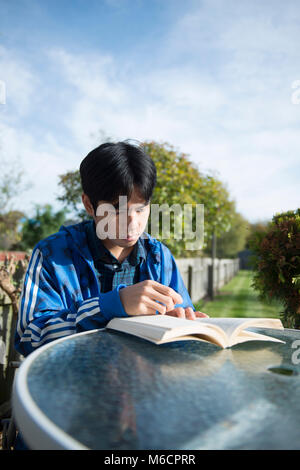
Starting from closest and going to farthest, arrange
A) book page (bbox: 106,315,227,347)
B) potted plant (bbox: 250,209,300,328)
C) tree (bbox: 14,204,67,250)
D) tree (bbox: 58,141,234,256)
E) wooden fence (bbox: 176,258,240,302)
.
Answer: book page (bbox: 106,315,227,347)
potted plant (bbox: 250,209,300,328)
tree (bbox: 58,141,234,256)
wooden fence (bbox: 176,258,240,302)
tree (bbox: 14,204,67,250)

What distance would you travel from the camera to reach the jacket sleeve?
4.14 ft

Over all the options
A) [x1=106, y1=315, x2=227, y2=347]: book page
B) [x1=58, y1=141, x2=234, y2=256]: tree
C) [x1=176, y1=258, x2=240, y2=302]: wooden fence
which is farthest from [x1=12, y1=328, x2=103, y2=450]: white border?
[x1=176, y1=258, x2=240, y2=302]: wooden fence

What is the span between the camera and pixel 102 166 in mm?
1524

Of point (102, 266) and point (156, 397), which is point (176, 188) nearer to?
point (102, 266)

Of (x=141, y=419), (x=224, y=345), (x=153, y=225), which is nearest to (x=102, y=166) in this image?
(x=224, y=345)

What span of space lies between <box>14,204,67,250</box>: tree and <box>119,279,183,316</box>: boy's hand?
12.1 metres

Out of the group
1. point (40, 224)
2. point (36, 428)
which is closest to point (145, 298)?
point (36, 428)

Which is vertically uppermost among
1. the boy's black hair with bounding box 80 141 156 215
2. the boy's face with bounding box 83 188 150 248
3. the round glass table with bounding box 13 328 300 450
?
the boy's black hair with bounding box 80 141 156 215

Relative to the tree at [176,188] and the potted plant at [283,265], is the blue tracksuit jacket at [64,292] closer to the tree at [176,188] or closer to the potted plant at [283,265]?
the potted plant at [283,265]

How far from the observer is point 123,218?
155cm

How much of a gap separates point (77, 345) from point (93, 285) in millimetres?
532

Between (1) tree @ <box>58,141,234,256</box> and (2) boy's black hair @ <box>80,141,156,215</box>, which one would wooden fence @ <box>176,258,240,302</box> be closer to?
(1) tree @ <box>58,141,234,256</box>
